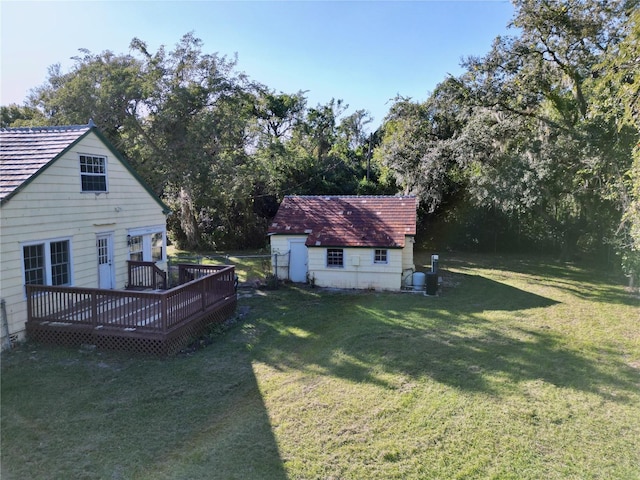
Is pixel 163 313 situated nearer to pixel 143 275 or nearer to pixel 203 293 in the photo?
pixel 203 293

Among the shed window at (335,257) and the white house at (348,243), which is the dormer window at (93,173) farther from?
the shed window at (335,257)

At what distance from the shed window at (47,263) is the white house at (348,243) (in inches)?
304

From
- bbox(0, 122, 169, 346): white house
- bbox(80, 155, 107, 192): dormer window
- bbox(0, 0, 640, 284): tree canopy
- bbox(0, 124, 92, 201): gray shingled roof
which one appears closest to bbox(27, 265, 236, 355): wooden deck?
bbox(0, 122, 169, 346): white house

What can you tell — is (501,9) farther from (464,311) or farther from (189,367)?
(189,367)

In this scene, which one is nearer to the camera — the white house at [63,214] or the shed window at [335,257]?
the white house at [63,214]

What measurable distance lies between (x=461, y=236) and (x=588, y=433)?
21.7m

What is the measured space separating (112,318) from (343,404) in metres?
5.58

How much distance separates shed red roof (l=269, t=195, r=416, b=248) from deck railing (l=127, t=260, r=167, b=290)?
5.07m

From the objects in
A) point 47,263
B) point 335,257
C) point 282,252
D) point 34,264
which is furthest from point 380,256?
point 34,264

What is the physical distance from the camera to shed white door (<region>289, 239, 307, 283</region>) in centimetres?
1617

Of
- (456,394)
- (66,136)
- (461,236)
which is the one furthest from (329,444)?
(461,236)

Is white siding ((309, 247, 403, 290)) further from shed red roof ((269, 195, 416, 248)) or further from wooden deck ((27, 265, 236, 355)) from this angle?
wooden deck ((27, 265, 236, 355))

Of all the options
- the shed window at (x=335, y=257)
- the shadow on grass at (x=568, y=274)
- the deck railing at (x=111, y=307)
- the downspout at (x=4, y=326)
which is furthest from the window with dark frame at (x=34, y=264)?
the shadow on grass at (x=568, y=274)

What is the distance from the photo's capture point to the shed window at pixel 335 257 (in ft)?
51.0
